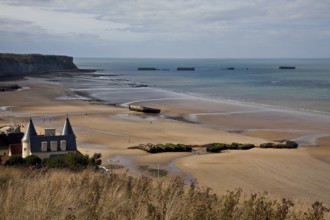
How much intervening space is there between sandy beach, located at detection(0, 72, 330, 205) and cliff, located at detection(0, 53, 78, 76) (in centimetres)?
6364

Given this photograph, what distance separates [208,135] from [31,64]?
113092mm

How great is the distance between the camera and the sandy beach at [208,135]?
20484mm

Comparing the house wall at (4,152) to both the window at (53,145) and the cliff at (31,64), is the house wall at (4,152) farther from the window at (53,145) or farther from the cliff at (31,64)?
the cliff at (31,64)

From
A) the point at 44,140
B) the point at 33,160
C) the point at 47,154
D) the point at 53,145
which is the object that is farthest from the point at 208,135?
the point at 33,160

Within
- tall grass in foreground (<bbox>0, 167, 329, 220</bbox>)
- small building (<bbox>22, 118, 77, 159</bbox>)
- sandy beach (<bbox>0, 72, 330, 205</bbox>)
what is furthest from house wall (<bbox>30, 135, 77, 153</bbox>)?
tall grass in foreground (<bbox>0, 167, 329, 220</bbox>)

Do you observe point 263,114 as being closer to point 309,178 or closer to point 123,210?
point 309,178

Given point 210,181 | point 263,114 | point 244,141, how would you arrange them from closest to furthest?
point 210,181 < point 244,141 < point 263,114

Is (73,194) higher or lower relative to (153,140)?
Result: higher

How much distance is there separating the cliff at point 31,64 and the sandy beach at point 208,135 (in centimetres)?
6364

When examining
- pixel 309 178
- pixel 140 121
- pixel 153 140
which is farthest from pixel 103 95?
pixel 309 178

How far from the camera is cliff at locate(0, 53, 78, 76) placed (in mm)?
121575

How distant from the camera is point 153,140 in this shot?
103ft

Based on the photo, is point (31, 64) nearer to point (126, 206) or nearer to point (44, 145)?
point (44, 145)

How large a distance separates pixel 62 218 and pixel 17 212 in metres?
0.77
